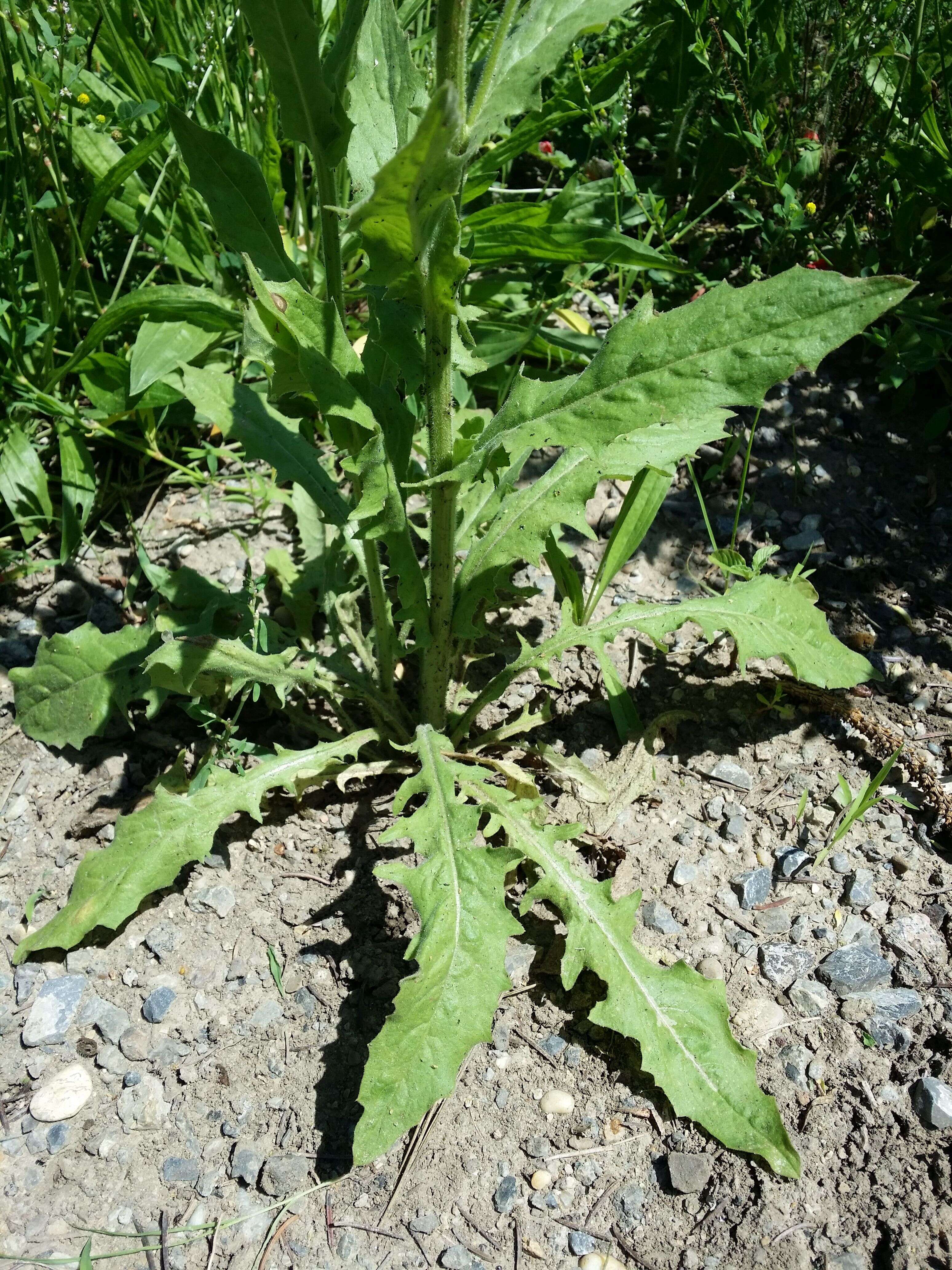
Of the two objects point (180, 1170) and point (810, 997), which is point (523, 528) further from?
point (180, 1170)

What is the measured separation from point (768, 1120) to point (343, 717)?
1.34 metres

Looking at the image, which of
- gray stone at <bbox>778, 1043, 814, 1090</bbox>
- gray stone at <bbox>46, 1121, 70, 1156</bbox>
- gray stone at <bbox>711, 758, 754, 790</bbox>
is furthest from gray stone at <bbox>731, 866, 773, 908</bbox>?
gray stone at <bbox>46, 1121, 70, 1156</bbox>

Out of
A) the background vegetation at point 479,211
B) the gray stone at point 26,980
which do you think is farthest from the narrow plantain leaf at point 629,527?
the gray stone at point 26,980

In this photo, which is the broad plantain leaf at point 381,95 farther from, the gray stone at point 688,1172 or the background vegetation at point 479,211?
the gray stone at point 688,1172

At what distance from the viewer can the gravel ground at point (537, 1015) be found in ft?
5.91

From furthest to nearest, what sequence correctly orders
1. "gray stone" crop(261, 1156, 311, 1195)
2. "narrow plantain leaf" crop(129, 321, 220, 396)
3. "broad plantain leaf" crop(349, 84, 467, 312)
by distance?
1. "narrow plantain leaf" crop(129, 321, 220, 396)
2. "gray stone" crop(261, 1156, 311, 1195)
3. "broad plantain leaf" crop(349, 84, 467, 312)

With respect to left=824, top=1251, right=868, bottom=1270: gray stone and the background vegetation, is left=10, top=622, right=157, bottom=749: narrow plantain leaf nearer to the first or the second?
the background vegetation

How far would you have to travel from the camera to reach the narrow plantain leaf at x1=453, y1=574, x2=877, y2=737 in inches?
93.7

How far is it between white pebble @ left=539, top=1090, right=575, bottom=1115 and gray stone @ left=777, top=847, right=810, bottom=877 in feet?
2.32

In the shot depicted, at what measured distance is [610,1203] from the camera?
6.00 ft

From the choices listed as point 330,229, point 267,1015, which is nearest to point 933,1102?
point 267,1015

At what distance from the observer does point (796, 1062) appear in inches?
77.9

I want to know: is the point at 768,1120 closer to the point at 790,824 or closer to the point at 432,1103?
the point at 432,1103

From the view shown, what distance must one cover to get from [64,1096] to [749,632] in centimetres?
175
